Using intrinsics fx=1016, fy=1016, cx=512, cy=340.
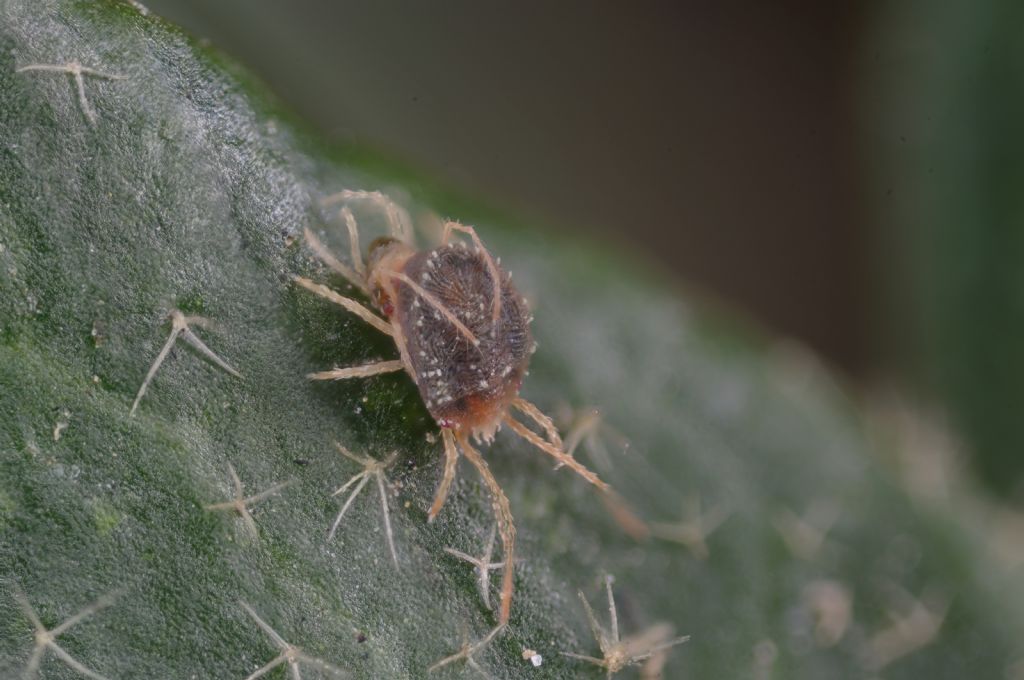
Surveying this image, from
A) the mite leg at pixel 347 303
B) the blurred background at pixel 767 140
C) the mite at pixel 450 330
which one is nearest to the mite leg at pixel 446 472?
the mite at pixel 450 330

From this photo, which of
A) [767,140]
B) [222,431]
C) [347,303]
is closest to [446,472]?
[347,303]

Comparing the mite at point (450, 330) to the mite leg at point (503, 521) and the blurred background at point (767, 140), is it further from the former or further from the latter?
the blurred background at point (767, 140)

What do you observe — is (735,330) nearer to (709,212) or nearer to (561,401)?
(561,401)

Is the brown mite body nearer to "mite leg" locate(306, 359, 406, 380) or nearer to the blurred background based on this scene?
"mite leg" locate(306, 359, 406, 380)

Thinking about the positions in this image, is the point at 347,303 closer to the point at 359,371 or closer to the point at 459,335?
the point at 359,371

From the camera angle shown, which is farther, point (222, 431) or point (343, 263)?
point (343, 263)

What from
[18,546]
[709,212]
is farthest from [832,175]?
[18,546]
